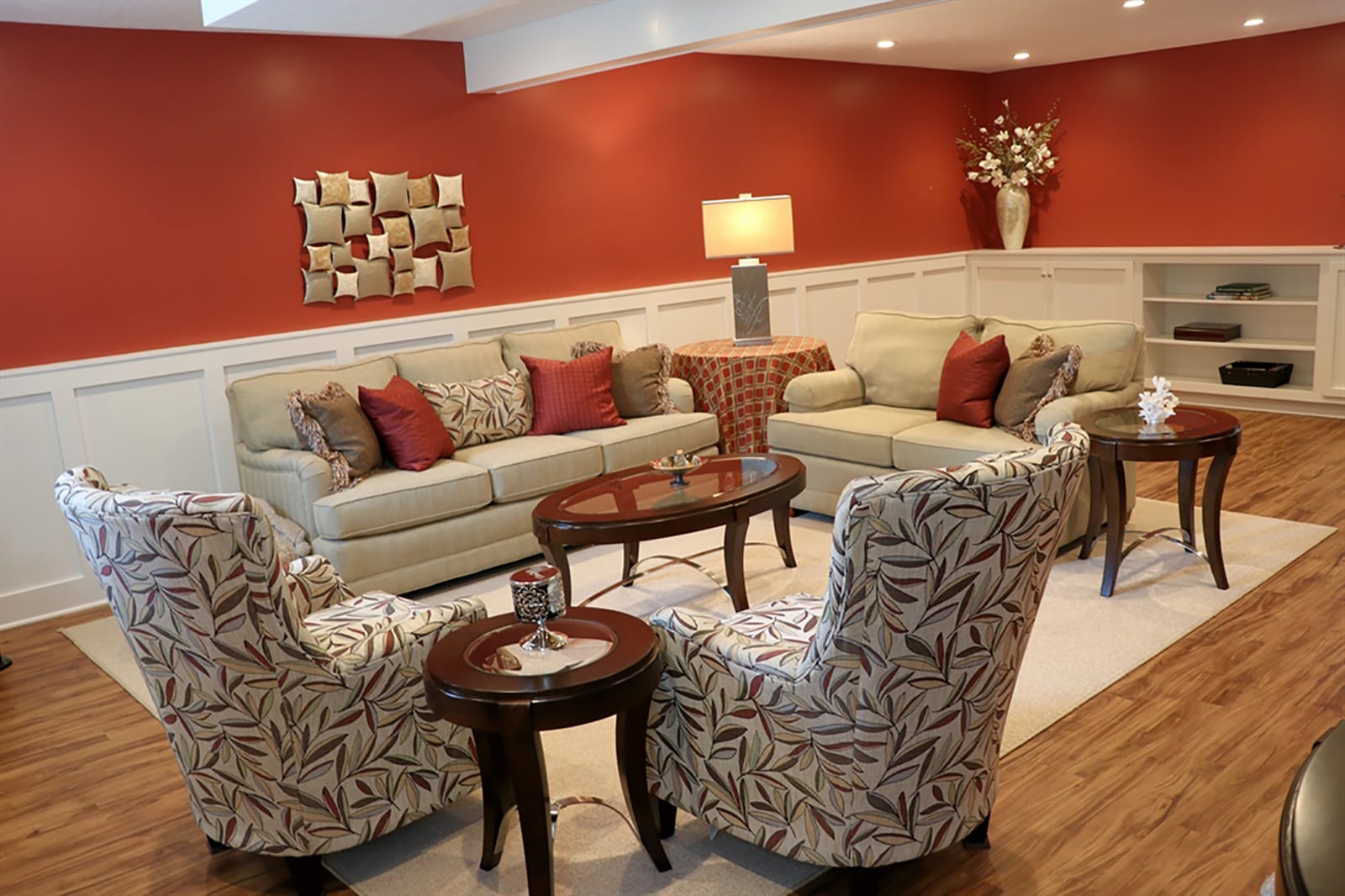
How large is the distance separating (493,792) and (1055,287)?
6.62 meters

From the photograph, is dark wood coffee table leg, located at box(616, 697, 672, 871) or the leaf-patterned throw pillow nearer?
dark wood coffee table leg, located at box(616, 697, 672, 871)

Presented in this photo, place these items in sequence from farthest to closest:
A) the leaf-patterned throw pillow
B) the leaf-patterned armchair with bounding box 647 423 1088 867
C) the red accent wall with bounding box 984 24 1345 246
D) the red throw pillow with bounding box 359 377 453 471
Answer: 1. the red accent wall with bounding box 984 24 1345 246
2. the leaf-patterned throw pillow
3. the red throw pillow with bounding box 359 377 453 471
4. the leaf-patterned armchair with bounding box 647 423 1088 867

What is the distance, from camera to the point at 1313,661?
11.3 feet

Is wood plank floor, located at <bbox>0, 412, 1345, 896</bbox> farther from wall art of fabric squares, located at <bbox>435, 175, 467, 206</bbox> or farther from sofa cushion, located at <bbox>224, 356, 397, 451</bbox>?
wall art of fabric squares, located at <bbox>435, 175, 467, 206</bbox>

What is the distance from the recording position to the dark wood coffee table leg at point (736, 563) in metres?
3.93

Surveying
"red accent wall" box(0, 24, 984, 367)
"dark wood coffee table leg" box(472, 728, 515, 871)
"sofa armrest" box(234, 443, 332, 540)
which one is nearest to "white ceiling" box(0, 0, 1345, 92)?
"red accent wall" box(0, 24, 984, 367)

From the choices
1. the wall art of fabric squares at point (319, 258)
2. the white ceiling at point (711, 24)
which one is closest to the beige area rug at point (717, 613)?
the wall art of fabric squares at point (319, 258)

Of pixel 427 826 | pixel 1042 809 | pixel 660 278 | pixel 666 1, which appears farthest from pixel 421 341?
pixel 1042 809

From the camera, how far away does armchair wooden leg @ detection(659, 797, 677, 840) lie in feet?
8.82

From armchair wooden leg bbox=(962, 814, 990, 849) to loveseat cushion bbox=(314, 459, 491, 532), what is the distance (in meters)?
2.59

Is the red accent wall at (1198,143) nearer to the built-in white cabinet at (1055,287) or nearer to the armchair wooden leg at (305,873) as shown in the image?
the built-in white cabinet at (1055,287)

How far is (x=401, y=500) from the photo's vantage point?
14.5 ft

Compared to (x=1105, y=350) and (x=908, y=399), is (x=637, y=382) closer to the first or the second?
(x=908, y=399)

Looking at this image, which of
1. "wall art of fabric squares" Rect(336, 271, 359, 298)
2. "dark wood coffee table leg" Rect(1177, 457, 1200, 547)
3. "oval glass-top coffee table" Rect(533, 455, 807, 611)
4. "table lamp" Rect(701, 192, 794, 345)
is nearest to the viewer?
"oval glass-top coffee table" Rect(533, 455, 807, 611)
